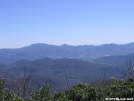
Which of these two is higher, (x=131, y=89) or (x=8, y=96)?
(x=131, y=89)

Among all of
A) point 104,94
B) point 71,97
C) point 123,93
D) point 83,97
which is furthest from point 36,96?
point 123,93

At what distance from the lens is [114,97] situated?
7.42 m

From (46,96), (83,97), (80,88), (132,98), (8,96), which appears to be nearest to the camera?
(132,98)

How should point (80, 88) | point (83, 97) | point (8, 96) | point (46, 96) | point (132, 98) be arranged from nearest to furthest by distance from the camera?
point (132, 98), point (83, 97), point (80, 88), point (46, 96), point (8, 96)

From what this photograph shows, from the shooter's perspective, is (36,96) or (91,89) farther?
(36,96)

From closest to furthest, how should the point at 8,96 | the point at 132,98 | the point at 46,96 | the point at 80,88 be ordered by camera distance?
the point at 132,98, the point at 80,88, the point at 46,96, the point at 8,96

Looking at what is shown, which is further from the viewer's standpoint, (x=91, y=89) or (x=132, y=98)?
(x=91, y=89)

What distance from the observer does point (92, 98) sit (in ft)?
26.5

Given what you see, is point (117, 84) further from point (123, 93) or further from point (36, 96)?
point (36, 96)

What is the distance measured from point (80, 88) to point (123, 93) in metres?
1.86

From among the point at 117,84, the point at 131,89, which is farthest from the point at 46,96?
the point at 131,89

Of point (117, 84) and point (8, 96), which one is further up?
point (117, 84)

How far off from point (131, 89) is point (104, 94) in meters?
1.13

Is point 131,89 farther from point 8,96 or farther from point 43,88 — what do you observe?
point 8,96
